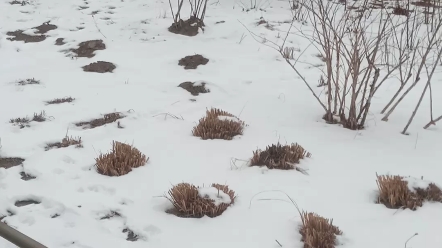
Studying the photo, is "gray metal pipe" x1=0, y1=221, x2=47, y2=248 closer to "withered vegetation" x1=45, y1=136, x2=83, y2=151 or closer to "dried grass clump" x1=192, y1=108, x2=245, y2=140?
"withered vegetation" x1=45, y1=136, x2=83, y2=151

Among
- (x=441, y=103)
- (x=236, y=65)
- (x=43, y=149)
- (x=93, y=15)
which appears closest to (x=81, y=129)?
(x=43, y=149)

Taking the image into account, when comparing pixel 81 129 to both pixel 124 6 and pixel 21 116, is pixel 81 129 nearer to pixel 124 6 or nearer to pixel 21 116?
pixel 21 116

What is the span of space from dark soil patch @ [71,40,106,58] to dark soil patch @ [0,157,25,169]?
318cm

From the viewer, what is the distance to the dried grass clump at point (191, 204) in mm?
2891

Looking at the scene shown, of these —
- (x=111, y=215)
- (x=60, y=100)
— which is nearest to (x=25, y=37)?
(x=60, y=100)

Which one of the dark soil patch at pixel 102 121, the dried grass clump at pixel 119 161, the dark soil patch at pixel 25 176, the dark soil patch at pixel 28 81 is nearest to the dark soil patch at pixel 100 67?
the dark soil patch at pixel 28 81

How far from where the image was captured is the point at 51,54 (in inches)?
263

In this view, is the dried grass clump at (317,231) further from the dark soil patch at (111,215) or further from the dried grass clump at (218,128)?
the dried grass clump at (218,128)

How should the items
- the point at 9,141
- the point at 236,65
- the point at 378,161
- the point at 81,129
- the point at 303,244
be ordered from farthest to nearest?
the point at 236,65 → the point at 81,129 → the point at 9,141 → the point at 378,161 → the point at 303,244

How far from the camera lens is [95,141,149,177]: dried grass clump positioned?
11.1ft

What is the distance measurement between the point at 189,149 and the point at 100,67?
2.78 m

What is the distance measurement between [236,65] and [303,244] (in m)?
4.04

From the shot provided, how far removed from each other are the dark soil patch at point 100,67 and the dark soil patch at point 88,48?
18.4 inches

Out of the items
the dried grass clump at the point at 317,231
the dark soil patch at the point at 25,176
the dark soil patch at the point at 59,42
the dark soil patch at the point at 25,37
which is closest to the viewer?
the dried grass clump at the point at 317,231
